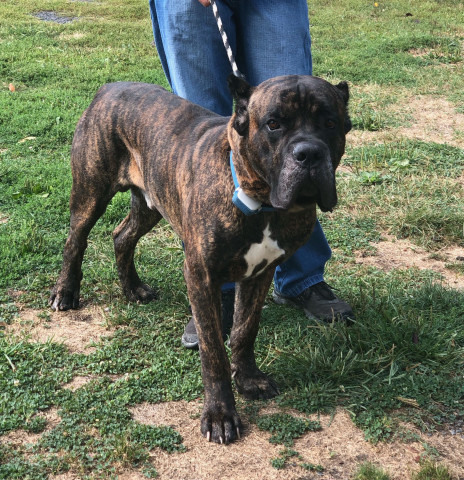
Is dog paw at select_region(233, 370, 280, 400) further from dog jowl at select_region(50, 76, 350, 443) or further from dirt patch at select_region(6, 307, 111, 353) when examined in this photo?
dirt patch at select_region(6, 307, 111, 353)

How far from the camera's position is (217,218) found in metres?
2.81

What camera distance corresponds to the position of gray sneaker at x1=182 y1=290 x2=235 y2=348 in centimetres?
354

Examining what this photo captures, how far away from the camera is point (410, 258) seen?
4.53 m

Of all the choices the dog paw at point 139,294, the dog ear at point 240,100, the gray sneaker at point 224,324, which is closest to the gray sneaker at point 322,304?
the gray sneaker at point 224,324

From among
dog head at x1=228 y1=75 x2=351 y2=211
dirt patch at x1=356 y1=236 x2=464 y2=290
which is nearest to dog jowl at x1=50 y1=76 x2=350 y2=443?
dog head at x1=228 y1=75 x2=351 y2=211

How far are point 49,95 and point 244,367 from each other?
16.1 ft

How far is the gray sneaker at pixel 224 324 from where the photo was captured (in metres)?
3.54

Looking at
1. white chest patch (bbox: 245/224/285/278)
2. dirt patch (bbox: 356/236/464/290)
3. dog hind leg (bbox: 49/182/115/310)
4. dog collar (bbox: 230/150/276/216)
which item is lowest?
dirt patch (bbox: 356/236/464/290)

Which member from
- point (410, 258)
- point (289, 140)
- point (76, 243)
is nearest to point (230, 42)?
point (289, 140)

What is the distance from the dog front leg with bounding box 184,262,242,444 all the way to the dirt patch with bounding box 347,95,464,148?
365cm

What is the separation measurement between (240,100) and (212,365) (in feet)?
3.69

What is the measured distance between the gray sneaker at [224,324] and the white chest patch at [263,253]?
735 millimetres

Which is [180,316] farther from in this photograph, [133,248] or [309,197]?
[309,197]

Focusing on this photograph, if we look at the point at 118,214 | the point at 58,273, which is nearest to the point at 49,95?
the point at 118,214
